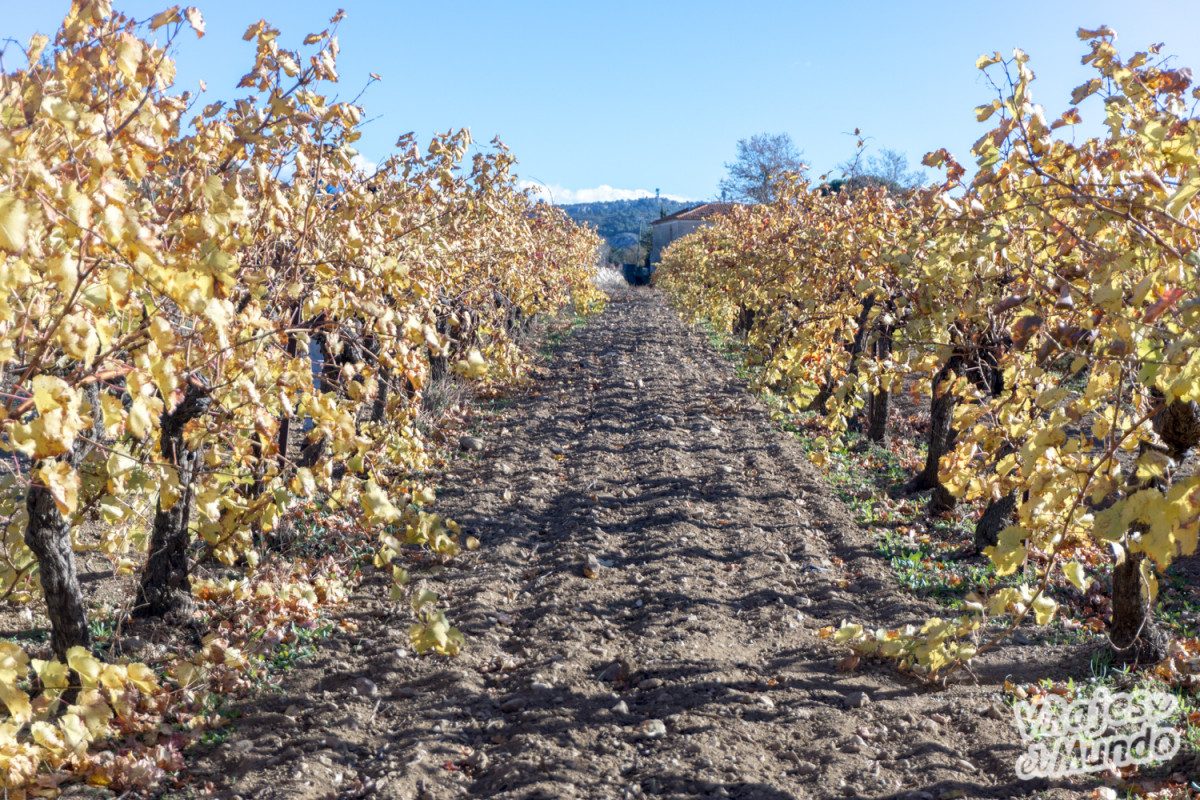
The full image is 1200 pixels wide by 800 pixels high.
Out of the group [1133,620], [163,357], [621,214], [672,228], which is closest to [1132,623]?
[1133,620]

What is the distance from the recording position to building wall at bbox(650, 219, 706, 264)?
72.2m

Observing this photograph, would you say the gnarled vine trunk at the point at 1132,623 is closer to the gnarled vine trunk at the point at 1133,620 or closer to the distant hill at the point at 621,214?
the gnarled vine trunk at the point at 1133,620

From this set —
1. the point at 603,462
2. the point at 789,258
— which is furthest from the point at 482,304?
the point at 789,258

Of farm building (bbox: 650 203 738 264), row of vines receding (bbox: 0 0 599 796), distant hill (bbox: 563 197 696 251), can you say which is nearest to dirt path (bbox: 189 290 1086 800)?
row of vines receding (bbox: 0 0 599 796)

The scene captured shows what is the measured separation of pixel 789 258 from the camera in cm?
951

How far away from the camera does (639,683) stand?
14.6 feet

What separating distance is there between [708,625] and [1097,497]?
2.78 m

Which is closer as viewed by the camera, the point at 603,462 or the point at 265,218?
the point at 265,218

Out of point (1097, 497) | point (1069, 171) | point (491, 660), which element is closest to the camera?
point (1097, 497)

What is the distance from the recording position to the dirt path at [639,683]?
11.9ft

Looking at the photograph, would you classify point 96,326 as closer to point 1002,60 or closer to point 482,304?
point 1002,60

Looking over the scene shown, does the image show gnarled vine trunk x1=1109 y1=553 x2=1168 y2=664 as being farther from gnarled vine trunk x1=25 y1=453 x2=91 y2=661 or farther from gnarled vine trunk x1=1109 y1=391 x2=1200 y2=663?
gnarled vine trunk x1=25 y1=453 x2=91 y2=661

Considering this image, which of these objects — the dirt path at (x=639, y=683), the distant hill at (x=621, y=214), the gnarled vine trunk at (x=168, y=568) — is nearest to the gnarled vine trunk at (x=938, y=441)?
the dirt path at (x=639, y=683)

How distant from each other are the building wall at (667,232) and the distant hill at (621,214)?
34.3 m
